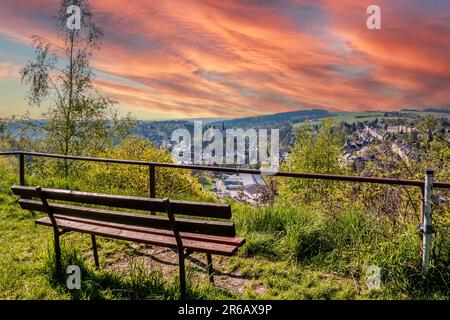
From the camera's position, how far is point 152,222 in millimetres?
3379

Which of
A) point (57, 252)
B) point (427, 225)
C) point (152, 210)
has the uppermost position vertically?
point (152, 210)

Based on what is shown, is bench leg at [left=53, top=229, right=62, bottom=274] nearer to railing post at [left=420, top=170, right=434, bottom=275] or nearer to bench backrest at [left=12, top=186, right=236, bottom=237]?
bench backrest at [left=12, top=186, right=236, bottom=237]

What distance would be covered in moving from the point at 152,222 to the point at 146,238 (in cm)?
32

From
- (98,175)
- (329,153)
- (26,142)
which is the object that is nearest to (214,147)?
(98,175)

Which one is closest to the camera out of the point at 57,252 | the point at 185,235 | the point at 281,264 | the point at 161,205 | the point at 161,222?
the point at 161,205

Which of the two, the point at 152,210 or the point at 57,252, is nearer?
the point at 152,210

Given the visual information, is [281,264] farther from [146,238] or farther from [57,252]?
[57,252]

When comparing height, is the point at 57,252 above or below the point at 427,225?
below

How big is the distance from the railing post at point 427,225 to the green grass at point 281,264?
105mm

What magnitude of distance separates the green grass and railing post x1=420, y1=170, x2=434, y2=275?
11 cm

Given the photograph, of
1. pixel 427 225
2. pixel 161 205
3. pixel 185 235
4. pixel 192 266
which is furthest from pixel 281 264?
pixel 161 205

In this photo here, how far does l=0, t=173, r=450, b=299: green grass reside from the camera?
3.54m

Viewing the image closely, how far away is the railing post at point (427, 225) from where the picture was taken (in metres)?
3.60
